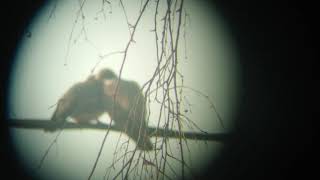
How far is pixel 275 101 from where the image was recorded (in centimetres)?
377

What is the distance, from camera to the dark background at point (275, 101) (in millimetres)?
2832

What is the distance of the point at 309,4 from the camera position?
4.50 metres

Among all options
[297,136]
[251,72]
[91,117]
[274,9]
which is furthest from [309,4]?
[91,117]

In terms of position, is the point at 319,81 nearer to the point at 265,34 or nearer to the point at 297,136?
the point at 297,136

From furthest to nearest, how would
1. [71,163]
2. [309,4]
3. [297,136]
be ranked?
1. [71,163]
2. [309,4]
3. [297,136]

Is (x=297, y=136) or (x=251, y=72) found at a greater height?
(x=251, y=72)

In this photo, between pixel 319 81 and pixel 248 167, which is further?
pixel 319 81

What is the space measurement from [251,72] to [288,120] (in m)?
1.77

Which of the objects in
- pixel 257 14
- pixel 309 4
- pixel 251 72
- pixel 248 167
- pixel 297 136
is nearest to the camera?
pixel 297 136

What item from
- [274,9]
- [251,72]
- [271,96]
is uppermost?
[274,9]

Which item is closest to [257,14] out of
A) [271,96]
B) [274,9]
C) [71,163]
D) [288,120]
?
[274,9]

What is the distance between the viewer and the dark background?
2.83m

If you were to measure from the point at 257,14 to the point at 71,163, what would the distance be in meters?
14.4

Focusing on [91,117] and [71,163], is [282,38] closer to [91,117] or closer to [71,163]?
[91,117]
